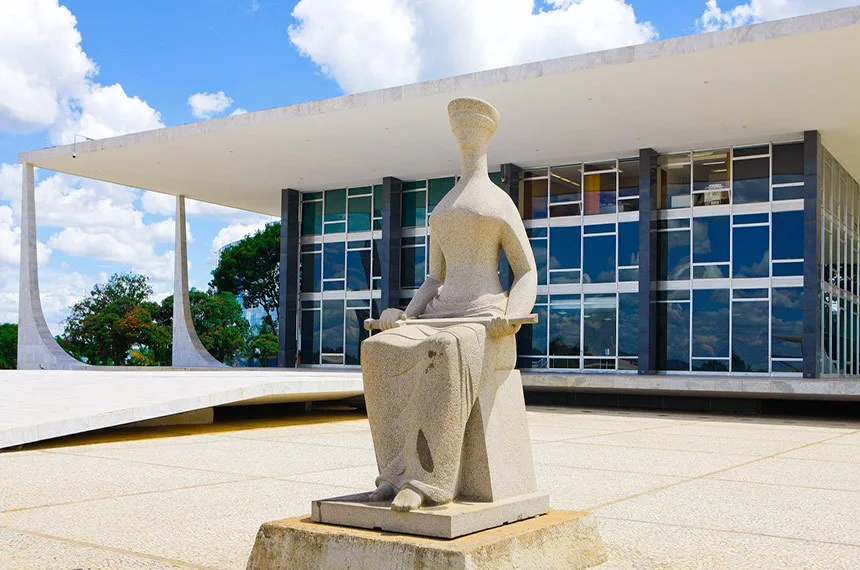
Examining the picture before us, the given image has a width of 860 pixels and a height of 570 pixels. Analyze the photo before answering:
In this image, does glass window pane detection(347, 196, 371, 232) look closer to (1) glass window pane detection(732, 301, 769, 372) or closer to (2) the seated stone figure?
(1) glass window pane detection(732, 301, 769, 372)

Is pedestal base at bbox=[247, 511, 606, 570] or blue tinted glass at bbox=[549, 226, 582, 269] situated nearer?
pedestal base at bbox=[247, 511, 606, 570]

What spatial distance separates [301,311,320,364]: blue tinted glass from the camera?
3238cm

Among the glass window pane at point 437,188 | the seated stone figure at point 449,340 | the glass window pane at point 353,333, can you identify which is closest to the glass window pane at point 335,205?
the glass window pane at point 353,333

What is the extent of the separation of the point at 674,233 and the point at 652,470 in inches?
640

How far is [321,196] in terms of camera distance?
32.8m

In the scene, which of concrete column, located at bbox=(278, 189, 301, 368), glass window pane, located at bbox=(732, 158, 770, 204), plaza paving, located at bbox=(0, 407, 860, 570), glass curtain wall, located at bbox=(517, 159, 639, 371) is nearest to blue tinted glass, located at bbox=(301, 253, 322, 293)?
concrete column, located at bbox=(278, 189, 301, 368)

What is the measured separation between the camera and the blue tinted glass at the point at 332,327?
31.9 meters

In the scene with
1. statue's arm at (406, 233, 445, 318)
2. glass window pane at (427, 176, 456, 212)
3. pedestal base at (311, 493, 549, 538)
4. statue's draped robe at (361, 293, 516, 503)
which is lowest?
pedestal base at (311, 493, 549, 538)

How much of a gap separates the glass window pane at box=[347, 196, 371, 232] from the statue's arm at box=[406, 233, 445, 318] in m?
25.4

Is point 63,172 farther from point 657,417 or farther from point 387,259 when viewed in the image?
point 657,417

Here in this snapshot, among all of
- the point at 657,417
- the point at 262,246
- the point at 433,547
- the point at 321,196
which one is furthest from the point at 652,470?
the point at 262,246

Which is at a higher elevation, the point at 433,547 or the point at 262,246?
the point at 262,246

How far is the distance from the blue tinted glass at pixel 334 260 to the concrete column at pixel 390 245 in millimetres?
2077

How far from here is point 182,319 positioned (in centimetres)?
3447
